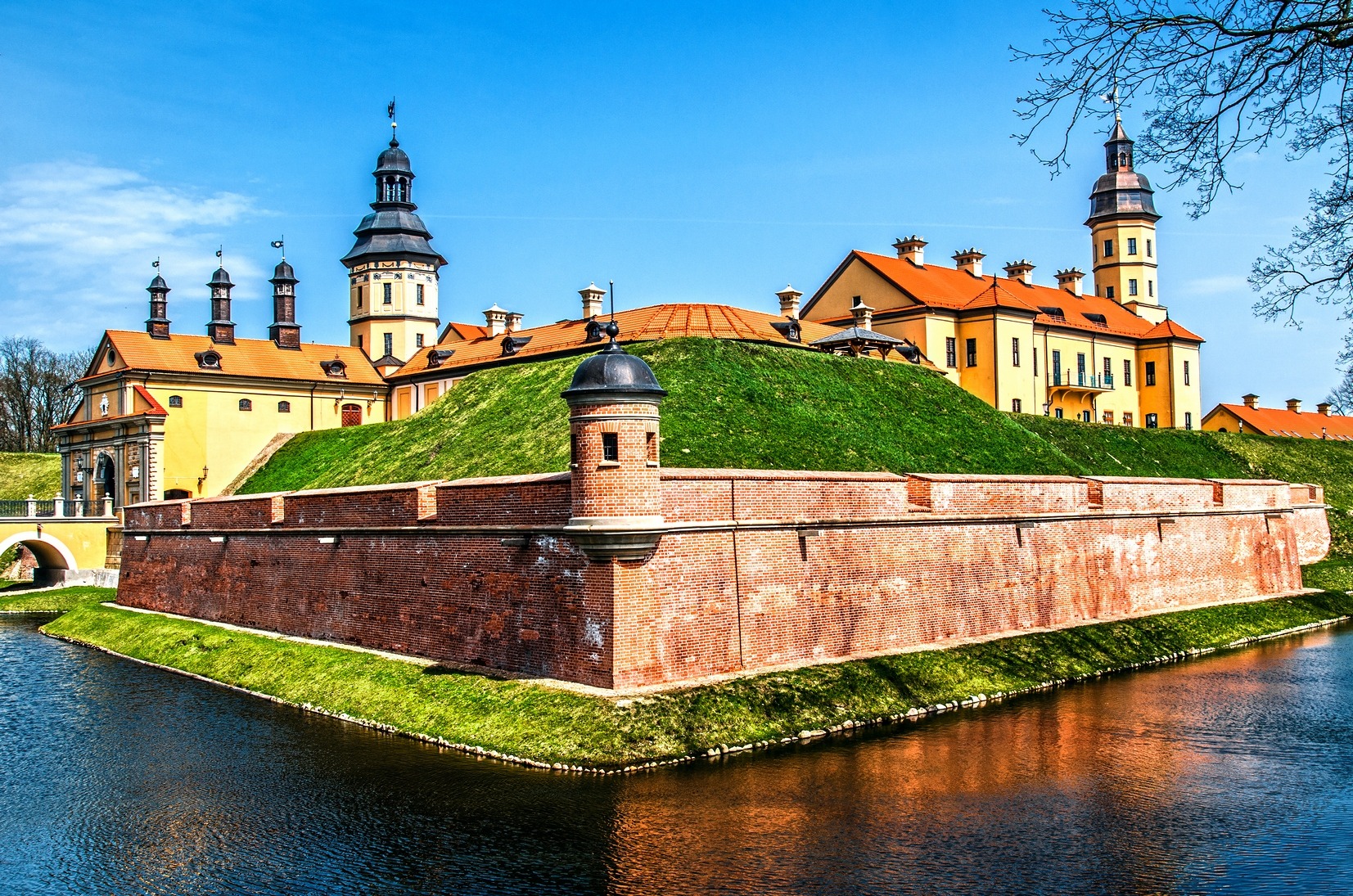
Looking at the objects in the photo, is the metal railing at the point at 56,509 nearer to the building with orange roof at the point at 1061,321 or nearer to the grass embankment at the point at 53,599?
the grass embankment at the point at 53,599

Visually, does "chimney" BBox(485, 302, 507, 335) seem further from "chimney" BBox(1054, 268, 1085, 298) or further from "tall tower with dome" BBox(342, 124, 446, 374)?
"chimney" BBox(1054, 268, 1085, 298)

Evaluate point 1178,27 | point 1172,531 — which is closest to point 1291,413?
point 1172,531

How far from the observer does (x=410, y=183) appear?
61.4 metres

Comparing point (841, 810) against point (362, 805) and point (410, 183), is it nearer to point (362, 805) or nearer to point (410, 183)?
point (362, 805)

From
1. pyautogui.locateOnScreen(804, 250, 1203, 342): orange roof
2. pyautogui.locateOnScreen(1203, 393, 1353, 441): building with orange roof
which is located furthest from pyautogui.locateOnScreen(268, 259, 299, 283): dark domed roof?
pyautogui.locateOnScreen(1203, 393, 1353, 441): building with orange roof

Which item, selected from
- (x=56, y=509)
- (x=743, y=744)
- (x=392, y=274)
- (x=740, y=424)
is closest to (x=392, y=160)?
(x=392, y=274)

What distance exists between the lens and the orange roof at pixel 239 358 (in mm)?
48906

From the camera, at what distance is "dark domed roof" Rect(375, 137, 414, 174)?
199ft

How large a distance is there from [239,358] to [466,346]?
9.87 m

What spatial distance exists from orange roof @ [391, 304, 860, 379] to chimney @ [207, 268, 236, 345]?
7560mm

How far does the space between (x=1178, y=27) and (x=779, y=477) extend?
12.3 meters

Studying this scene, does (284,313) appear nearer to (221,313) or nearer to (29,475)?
(221,313)

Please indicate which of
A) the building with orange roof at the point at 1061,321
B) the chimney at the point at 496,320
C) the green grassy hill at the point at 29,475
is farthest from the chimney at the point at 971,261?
the green grassy hill at the point at 29,475

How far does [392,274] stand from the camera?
6088 cm
